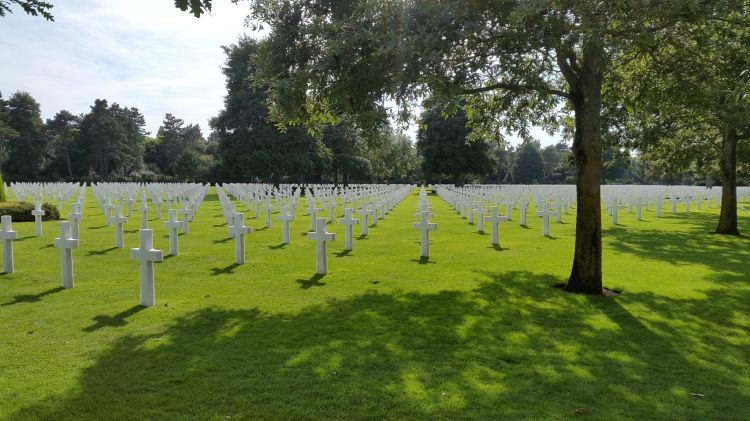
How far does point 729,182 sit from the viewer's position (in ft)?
51.9

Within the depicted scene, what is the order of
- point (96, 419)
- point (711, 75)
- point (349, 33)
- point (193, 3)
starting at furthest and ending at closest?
1. point (711, 75)
2. point (349, 33)
3. point (193, 3)
4. point (96, 419)

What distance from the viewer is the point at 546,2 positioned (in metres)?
5.98

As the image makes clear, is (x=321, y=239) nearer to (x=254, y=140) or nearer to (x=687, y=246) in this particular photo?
(x=687, y=246)

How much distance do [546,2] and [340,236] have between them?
30.5ft

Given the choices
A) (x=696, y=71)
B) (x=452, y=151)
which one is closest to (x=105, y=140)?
(x=452, y=151)

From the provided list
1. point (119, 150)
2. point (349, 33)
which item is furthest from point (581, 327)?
point (119, 150)

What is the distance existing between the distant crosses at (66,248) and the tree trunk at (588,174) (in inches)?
291

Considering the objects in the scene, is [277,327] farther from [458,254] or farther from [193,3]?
[458,254]

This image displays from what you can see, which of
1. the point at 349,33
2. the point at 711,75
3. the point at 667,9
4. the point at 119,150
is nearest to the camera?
the point at 667,9

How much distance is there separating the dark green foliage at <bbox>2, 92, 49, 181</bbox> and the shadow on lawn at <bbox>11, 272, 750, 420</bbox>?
72.1 m

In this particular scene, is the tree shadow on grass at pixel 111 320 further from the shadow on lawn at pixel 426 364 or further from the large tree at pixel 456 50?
the large tree at pixel 456 50

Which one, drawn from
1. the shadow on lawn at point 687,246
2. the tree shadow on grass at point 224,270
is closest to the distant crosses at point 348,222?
the tree shadow on grass at point 224,270

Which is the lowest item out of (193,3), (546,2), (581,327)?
(581,327)

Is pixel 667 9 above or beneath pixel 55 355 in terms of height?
above
